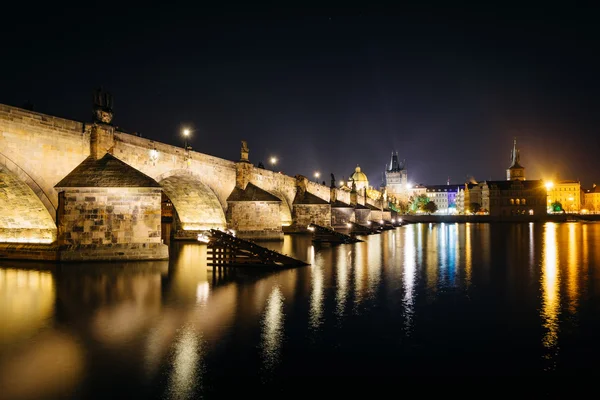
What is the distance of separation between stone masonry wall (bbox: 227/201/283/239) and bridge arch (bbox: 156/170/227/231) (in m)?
0.88

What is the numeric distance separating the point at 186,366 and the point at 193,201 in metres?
27.1

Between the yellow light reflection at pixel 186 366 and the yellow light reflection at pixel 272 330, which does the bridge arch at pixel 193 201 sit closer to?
the yellow light reflection at pixel 272 330

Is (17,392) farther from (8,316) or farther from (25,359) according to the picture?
(8,316)

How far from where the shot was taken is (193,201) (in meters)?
32.7

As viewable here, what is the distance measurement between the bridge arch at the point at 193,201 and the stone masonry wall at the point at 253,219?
881mm

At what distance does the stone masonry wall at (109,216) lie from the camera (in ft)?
57.1

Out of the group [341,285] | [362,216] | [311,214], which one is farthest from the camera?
[362,216]

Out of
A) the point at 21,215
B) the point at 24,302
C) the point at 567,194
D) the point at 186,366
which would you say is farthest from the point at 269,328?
the point at 567,194

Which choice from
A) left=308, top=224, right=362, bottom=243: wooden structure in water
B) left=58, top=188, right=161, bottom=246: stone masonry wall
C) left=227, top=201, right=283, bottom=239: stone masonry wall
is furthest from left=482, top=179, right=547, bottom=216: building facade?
left=58, top=188, right=161, bottom=246: stone masonry wall

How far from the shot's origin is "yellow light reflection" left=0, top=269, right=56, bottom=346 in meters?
8.28

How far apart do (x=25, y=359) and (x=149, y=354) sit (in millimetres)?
1767

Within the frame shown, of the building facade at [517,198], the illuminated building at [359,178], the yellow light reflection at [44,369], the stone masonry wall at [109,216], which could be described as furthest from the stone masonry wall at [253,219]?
the illuminated building at [359,178]

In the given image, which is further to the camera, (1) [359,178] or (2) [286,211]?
(1) [359,178]

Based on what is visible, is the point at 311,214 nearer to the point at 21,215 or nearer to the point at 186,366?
the point at 21,215
